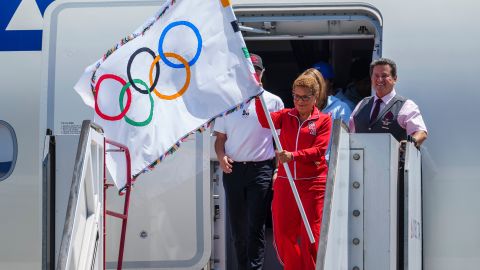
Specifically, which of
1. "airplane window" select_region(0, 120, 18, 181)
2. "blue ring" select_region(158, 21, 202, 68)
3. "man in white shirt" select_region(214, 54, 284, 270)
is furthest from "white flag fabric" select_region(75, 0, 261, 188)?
"airplane window" select_region(0, 120, 18, 181)

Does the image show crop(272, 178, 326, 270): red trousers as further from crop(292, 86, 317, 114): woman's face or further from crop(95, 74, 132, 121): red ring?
crop(95, 74, 132, 121): red ring

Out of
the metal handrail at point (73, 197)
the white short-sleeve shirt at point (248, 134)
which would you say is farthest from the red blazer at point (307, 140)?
the metal handrail at point (73, 197)

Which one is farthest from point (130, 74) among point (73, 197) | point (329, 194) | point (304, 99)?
point (329, 194)

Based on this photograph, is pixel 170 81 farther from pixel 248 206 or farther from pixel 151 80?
pixel 248 206

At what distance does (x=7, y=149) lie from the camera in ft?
22.7

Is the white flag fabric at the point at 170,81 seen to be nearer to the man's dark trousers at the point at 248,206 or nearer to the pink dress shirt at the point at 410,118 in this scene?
the pink dress shirt at the point at 410,118

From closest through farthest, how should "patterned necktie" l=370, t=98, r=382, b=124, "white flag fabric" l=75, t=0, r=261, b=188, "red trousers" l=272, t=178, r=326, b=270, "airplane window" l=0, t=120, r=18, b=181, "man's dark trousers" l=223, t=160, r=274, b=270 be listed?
"white flag fabric" l=75, t=0, r=261, b=188 < "red trousers" l=272, t=178, r=326, b=270 < "patterned necktie" l=370, t=98, r=382, b=124 < "man's dark trousers" l=223, t=160, r=274, b=270 < "airplane window" l=0, t=120, r=18, b=181

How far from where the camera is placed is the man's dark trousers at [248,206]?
22.1ft

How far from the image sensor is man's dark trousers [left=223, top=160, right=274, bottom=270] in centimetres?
673

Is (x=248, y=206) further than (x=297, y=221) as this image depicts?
Yes

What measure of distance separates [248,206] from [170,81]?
64.7 inches

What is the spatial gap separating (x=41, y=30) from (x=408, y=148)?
3.10 metres

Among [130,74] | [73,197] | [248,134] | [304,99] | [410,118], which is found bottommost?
[73,197]

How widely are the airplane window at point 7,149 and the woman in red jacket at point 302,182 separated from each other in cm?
211
